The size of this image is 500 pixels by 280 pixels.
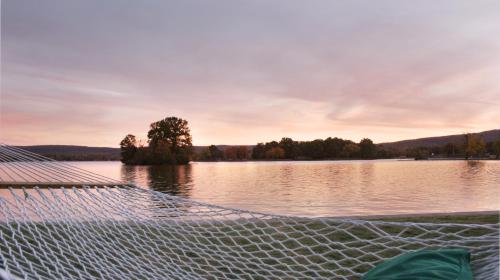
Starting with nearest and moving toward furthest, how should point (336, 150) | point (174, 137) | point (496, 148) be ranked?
point (174, 137) → point (496, 148) → point (336, 150)

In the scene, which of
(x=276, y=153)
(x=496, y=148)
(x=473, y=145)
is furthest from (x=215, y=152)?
(x=496, y=148)

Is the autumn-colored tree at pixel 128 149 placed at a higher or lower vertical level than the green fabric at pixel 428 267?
higher

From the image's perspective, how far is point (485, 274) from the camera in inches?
53.0

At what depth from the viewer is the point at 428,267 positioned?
1.34 metres

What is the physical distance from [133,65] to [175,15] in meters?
2.77

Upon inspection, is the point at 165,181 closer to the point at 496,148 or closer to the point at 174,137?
the point at 174,137

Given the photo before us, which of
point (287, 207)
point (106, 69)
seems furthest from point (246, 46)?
point (287, 207)

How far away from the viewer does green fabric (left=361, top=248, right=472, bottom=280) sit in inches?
51.5

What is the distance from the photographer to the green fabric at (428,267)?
131cm

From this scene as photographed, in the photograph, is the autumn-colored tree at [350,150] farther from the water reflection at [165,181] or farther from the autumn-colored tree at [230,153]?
the water reflection at [165,181]

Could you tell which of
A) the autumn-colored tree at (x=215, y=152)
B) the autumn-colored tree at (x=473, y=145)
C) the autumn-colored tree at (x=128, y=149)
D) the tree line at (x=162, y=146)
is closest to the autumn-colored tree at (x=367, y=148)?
the autumn-colored tree at (x=473, y=145)

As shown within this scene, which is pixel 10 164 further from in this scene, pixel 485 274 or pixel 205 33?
pixel 205 33

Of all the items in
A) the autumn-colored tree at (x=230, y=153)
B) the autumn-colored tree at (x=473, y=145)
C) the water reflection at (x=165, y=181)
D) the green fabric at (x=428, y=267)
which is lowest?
the water reflection at (x=165, y=181)

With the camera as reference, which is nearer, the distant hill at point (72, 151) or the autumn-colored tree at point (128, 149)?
the distant hill at point (72, 151)
